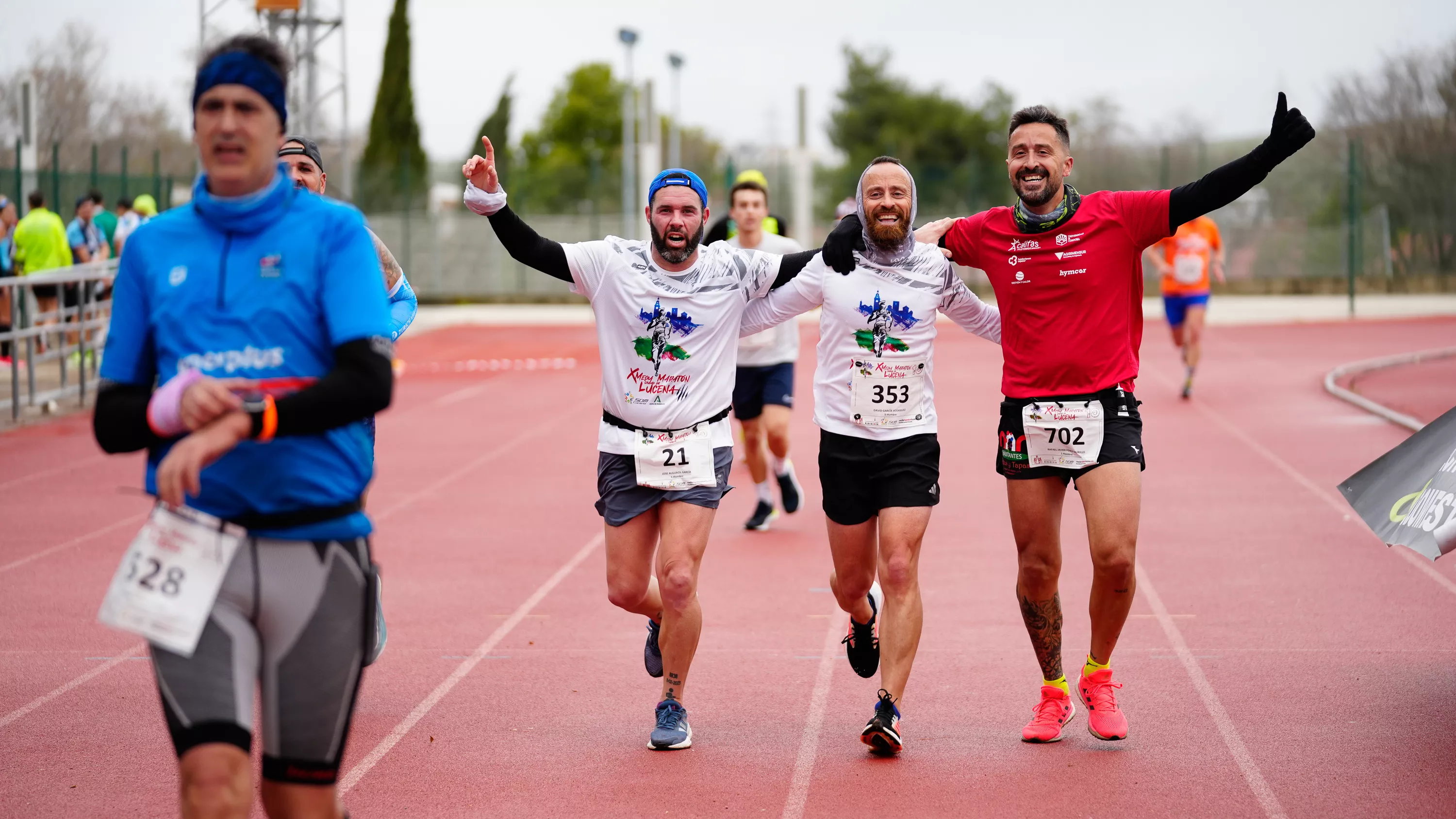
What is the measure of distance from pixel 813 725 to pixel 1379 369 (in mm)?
15623

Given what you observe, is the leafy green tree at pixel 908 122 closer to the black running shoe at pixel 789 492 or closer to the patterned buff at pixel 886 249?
the black running shoe at pixel 789 492

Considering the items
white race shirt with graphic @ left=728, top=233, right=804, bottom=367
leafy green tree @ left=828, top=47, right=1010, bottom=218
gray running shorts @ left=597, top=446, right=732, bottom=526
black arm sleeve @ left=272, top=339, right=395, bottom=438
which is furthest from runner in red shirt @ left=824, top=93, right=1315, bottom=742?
leafy green tree @ left=828, top=47, right=1010, bottom=218

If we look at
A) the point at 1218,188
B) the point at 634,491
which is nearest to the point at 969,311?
the point at 1218,188

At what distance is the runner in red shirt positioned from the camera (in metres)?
5.34

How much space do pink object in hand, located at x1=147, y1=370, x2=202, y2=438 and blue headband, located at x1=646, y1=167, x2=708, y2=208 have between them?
2661 millimetres

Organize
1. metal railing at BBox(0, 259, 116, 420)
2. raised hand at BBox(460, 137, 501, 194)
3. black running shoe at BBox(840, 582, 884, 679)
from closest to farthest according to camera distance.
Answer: raised hand at BBox(460, 137, 501, 194), black running shoe at BBox(840, 582, 884, 679), metal railing at BBox(0, 259, 116, 420)

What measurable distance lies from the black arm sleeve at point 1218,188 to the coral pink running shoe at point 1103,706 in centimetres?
166

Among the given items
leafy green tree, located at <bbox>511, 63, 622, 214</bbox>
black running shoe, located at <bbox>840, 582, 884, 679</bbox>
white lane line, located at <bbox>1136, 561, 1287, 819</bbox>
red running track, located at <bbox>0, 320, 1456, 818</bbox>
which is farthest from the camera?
leafy green tree, located at <bbox>511, 63, 622, 214</bbox>

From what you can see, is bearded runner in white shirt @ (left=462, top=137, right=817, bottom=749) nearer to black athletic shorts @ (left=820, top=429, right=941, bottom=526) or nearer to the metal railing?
black athletic shorts @ (left=820, top=429, right=941, bottom=526)

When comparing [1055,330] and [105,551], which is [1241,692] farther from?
[105,551]

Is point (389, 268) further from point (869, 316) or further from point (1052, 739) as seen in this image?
point (1052, 739)

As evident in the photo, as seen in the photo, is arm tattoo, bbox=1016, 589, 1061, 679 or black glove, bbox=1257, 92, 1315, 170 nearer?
black glove, bbox=1257, 92, 1315, 170

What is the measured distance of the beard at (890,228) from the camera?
5.61 m

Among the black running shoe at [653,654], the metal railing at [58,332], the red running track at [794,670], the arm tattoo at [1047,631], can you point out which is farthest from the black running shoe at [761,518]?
the metal railing at [58,332]
